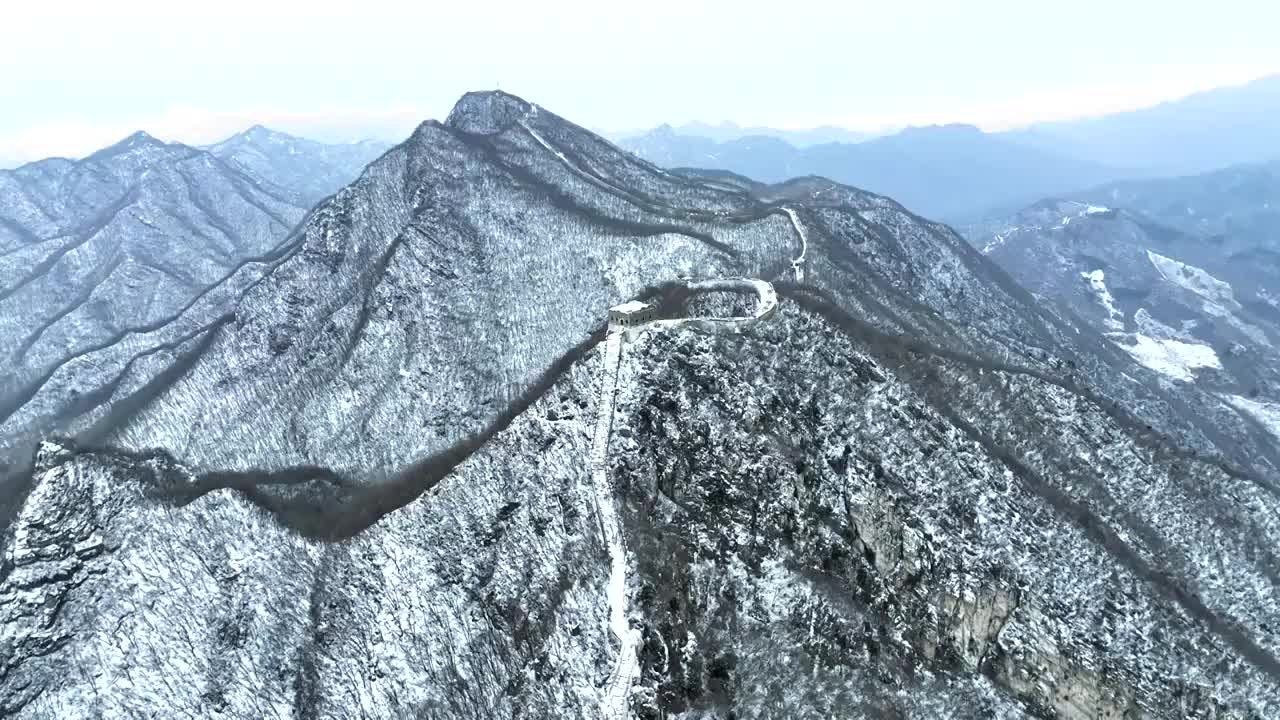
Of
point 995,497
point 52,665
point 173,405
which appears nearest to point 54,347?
point 173,405

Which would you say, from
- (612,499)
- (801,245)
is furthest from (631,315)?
(801,245)

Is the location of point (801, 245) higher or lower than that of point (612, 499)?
higher

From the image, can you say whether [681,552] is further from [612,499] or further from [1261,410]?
[1261,410]

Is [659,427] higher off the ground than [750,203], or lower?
lower

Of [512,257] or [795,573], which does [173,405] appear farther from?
[795,573]

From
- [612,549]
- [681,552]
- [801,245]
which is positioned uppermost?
[801,245]

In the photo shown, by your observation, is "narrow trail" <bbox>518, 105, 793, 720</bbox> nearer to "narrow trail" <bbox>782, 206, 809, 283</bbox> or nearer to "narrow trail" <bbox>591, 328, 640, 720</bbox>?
"narrow trail" <bbox>591, 328, 640, 720</bbox>
